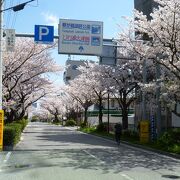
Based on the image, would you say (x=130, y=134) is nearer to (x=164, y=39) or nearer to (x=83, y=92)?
(x=164, y=39)

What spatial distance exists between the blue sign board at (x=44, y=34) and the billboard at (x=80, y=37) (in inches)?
56.7

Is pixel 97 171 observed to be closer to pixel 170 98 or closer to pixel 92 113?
pixel 170 98

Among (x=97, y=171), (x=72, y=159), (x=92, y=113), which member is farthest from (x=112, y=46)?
(x=92, y=113)

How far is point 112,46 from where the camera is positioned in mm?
28797

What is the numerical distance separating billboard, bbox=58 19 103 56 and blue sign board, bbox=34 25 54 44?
4.73 ft

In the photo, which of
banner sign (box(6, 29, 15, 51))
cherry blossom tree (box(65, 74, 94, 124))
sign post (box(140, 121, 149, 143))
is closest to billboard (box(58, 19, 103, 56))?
banner sign (box(6, 29, 15, 51))

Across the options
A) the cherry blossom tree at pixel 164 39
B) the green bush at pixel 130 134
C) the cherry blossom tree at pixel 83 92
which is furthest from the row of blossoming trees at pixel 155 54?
the cherry blossom tree at pixel 83 92

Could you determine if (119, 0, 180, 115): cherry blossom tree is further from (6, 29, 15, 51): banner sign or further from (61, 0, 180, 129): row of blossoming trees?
(6, 29, 15, 51): banner sign

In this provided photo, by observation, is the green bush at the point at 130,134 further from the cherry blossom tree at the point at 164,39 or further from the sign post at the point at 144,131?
the cherry blossom tree at the point at 164,39

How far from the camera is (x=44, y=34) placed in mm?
23375

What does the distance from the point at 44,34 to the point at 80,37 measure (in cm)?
281

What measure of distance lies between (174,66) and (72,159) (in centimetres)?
767

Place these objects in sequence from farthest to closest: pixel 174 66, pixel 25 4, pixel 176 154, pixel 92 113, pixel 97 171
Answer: pixel 92 113 → pixel 174 66 → pixel 176 154 → pixel 25 4 → pixel 97 171

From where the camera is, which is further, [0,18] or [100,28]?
[100,28]
